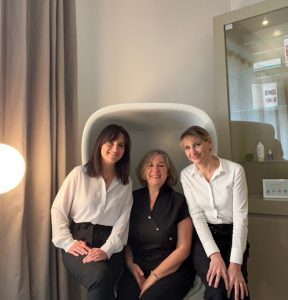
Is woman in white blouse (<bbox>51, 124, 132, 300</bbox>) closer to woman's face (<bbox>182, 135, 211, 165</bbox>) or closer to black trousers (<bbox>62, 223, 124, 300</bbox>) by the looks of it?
black trousers (<bbox>62, 223, 124, 300</bbox>)

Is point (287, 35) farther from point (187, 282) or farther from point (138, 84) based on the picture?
point (187, 282)

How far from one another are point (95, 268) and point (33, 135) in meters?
0.78

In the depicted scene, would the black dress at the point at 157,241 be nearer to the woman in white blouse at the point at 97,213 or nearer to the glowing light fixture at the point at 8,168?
the woman in white blouse at the point at 97,213

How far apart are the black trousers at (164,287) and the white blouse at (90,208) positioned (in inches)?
6.4

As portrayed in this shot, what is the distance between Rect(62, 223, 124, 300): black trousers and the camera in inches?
47.4

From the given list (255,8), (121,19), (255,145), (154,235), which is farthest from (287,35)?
(154,235)

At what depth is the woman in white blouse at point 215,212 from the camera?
126cm

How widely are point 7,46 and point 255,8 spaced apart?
1.36m

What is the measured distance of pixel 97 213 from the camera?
1.40 m

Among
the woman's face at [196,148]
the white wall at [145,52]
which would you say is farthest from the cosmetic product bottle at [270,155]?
the woman's face at [196,148]

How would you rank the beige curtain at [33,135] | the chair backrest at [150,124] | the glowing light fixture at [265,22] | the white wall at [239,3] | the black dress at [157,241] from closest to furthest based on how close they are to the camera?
the black dress at [157,241]
the beige curtain at [33,135]
the chair backrest at [150,124]
the glowing light fixture at [265,22]
the white wall at [239,3]

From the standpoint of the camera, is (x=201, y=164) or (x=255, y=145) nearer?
(x=201, y=164)

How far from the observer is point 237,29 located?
1768 mm

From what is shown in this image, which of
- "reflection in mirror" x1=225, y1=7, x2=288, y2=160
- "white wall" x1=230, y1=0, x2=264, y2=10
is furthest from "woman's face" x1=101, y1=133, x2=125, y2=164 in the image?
"white wall" x1=230, y1=0, x2=264, y2=10
